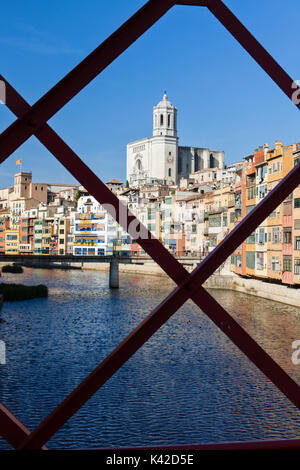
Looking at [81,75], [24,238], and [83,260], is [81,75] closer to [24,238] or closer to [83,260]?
[83,260]

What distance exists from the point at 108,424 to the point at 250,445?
906 cm

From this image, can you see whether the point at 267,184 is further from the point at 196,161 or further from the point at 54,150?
the point at 196,161

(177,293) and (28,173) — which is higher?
(28,173)

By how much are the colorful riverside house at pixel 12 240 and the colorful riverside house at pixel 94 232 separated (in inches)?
618

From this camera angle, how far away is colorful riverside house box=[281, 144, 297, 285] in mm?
27938

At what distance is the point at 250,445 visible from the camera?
1.45 meters

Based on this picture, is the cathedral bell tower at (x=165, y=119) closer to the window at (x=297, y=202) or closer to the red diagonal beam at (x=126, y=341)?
the window at (x=297, y=202)

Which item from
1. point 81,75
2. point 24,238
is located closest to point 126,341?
point 81,75

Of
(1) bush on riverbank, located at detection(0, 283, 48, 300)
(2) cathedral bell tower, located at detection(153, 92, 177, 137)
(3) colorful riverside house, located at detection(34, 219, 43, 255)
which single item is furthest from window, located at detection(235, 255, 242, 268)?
(2) cathedral bell tower, located at detection(153, 92, 177, 137)

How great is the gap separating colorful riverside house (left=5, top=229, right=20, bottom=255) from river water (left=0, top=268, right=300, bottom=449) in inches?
2244

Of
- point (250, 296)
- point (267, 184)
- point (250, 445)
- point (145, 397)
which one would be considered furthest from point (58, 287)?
point (250, 445)

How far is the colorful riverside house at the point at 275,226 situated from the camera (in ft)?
96.5

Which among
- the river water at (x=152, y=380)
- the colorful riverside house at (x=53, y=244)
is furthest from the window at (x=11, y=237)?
the river water at (x=152, y=380)

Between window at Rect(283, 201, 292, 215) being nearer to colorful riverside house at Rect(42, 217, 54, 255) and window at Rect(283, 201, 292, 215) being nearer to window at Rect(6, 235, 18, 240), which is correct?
colorful riverside house at Rect(42, 217, 54, 255)
